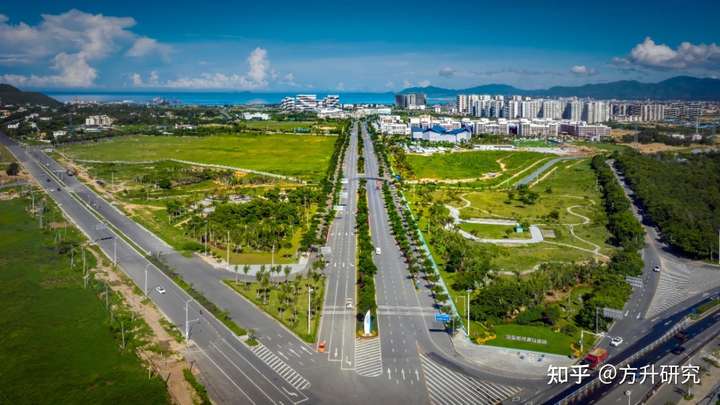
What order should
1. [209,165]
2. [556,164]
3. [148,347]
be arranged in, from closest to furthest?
1. [148,347]
2. [209,165]
3. [556,164]

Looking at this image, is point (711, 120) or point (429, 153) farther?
point (711, 120)

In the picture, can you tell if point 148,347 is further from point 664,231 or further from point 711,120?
point 711,120

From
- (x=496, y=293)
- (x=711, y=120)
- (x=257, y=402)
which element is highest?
(x=711, y=120)

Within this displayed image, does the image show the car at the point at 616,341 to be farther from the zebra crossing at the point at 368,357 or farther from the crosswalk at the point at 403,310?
the zebra crossing at the point at 368,357

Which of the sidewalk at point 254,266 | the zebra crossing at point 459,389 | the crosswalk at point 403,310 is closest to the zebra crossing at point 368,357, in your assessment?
the zebra crossing at point 459,389

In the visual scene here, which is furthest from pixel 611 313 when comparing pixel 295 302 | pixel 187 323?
pixel 187 323

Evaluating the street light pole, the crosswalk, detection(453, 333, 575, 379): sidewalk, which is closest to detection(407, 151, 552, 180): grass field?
the crosswalk

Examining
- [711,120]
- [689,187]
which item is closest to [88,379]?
[689,187]

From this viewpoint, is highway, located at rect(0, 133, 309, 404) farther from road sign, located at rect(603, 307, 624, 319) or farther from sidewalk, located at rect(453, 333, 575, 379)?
road sign, located at rect(603, 307, 624, 319)
